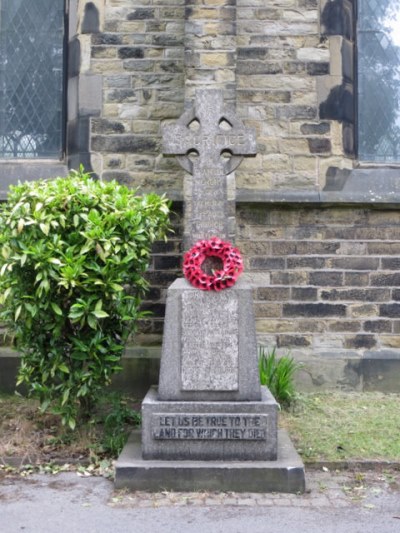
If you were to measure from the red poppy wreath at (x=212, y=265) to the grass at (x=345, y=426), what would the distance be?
4.85 ft

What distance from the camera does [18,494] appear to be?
4445 mm

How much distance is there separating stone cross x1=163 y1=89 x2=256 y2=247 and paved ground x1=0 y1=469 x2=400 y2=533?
73.5 inches

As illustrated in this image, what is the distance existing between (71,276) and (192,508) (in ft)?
6.02

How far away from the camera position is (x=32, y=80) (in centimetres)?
755

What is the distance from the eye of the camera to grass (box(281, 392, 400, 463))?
5.12 meters

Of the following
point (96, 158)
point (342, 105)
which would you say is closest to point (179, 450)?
point (96, 158)

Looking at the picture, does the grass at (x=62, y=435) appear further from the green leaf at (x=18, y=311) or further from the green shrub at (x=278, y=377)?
the green shrub at (x=278, y=377)

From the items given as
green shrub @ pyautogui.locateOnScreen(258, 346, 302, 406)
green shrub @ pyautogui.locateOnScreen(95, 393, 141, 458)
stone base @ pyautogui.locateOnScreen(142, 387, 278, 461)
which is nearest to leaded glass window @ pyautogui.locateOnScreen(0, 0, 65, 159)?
green shrub @ pyautogui.locateOnScreen(95, 393, 141, 458)

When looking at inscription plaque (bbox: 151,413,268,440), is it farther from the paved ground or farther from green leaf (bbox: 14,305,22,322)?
green leaf (bbox: 14,305,22,322)

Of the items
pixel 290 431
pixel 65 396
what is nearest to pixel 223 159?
pixel 65 396

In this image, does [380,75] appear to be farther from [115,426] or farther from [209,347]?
[115,426]

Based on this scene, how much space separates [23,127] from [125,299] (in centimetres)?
314

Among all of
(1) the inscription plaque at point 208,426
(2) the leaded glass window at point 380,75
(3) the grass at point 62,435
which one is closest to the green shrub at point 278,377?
(3) the grass at point 62,435

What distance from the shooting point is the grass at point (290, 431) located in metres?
5.11
